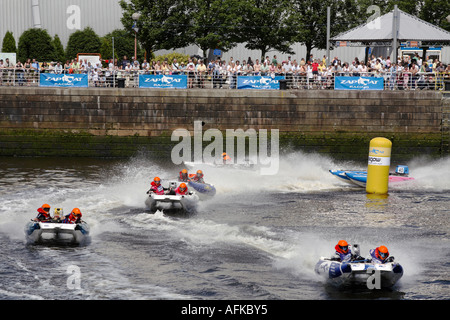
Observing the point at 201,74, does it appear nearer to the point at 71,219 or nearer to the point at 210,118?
the point at 210,118

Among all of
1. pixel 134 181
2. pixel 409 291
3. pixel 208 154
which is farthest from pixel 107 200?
pixel 409 291

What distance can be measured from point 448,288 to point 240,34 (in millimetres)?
31966

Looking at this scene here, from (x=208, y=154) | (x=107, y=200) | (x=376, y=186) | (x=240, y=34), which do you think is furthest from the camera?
(x=240, y=34)

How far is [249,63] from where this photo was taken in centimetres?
3516

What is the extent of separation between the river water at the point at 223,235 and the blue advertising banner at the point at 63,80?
456 cm

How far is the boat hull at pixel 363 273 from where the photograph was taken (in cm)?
1525

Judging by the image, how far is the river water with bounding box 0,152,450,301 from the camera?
15.6m

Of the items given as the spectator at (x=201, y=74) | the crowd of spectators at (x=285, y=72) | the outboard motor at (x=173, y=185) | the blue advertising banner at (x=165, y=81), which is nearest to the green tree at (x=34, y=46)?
the crowd of spectators at (x=285, y=72)

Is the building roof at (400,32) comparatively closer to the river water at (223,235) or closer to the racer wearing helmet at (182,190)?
the river water at (223,235)

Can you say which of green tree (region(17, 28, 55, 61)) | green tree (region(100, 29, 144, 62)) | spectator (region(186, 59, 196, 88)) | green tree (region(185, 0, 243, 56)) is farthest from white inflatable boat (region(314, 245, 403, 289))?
green tree (region(17, 28, 55, 61))

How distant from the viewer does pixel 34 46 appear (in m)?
48.5

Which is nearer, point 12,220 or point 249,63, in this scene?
point 12,220

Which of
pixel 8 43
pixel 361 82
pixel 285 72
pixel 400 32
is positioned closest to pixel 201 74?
pixel 285 72
